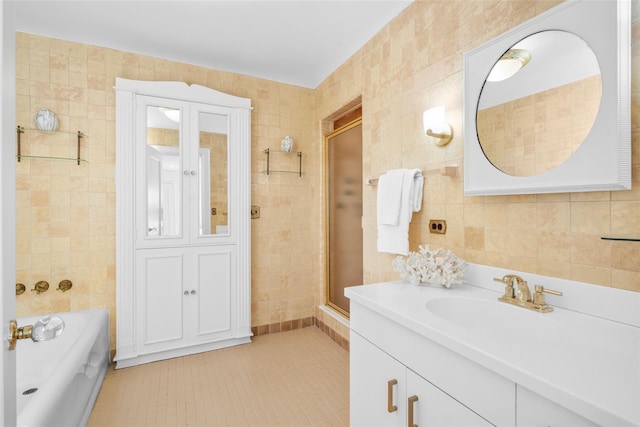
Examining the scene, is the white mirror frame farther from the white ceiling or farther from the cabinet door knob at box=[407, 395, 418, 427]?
the white ceiling

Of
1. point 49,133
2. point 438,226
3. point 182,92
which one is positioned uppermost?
point 182,92

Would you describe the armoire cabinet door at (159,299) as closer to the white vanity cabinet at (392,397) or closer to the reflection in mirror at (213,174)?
the reflection in mirror at (213,174)

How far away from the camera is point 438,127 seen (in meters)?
1.58

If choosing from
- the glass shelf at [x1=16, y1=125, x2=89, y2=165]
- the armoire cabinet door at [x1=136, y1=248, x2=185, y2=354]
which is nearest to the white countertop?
the armoire cabinet door at [x1=136, y1=248, x2=185, y2=354]

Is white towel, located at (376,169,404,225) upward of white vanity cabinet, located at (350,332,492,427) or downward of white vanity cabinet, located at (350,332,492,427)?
upward

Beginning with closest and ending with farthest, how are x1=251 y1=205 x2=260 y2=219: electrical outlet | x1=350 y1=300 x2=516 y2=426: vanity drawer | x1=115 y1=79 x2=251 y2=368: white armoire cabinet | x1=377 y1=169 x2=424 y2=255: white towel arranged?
x1=350 y1=300 x2=516 y2=426: vanity drawer → x1=377 y1=169 x2=424 y2=255: white towel → x1=115 y1=79 x2=251 y2=368: white armoire cabinet → x1=251 y1=205 x2=260 y2=219: electrical outlet

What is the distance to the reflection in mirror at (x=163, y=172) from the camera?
238 cm

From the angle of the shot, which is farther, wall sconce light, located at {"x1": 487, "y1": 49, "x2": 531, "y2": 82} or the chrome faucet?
wall sconce light, located at {"x1": 487, "y1": 49, "x2": 531, "y2": 82}

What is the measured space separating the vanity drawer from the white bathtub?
1.26 m

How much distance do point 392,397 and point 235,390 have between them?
50.6 inches

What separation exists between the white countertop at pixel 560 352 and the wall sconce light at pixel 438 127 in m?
0.79

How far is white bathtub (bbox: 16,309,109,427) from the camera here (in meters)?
1.22

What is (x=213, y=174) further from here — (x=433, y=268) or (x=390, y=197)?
(x=433, y=268)

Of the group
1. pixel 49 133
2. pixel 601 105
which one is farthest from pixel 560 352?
pixel 49 133
